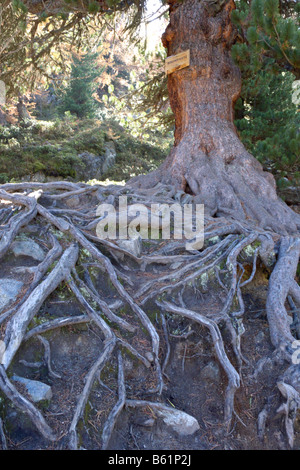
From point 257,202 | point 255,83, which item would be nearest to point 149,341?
point 257,202

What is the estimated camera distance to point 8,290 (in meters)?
3.38

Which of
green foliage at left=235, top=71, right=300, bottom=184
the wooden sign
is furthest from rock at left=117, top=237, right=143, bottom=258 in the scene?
the wooden sign

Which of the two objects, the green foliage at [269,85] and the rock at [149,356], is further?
the green foliage at [269,85]

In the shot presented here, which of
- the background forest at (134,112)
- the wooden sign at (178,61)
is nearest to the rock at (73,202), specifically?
the wooden sign at (178,61)

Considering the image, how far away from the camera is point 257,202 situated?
5.70 metres

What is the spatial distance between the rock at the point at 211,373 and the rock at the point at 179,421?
1.55 ft

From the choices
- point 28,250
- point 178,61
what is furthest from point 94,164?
point 28,250

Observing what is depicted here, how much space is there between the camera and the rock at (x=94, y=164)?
14.2m

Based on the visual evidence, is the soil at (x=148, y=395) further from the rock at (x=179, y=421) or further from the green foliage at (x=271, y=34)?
the green foliage at (x=271, y=34)

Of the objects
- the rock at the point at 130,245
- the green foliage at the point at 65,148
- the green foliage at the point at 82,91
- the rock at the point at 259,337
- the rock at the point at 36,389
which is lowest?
the rock at the point at 259,337

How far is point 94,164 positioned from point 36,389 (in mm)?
13302

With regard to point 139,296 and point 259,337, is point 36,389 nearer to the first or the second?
point 139,296
